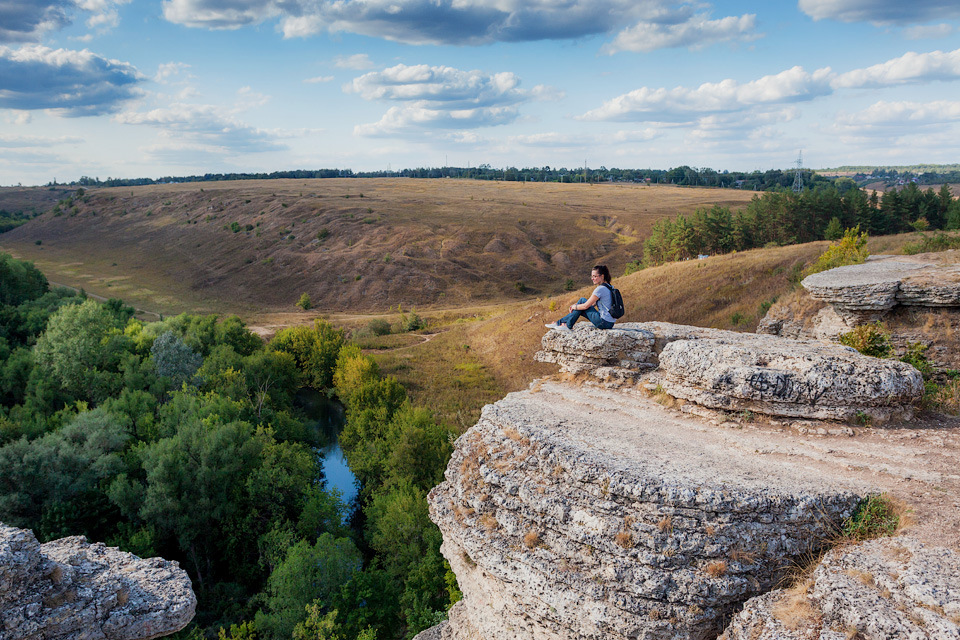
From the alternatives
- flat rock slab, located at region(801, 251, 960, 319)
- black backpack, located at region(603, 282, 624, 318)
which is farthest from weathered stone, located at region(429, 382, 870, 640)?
flat rock slab, located at region(801, 251, 960, 319)

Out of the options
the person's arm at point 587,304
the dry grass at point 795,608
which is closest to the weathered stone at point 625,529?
the dry grass at point 795,608

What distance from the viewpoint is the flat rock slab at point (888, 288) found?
2000cm

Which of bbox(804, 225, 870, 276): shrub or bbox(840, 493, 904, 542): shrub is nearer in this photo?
bbox(840, 493, 904, 542): shrub

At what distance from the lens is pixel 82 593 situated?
11469 mm

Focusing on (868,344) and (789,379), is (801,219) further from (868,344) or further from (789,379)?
(789,379)

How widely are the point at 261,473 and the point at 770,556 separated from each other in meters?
22.7

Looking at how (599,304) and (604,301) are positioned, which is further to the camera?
(599,304)

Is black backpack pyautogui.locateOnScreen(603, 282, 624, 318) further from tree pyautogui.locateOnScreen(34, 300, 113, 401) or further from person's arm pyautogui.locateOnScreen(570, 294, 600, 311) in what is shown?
tree pyautogui.locateOnScreen(34, 300, 113, 401)

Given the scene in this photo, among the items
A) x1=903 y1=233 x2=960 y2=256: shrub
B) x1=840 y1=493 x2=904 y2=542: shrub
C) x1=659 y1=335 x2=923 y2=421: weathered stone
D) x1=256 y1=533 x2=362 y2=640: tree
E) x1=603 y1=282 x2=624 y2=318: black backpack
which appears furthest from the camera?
x1=903 y1=233 x2=960 y2=256: shrub

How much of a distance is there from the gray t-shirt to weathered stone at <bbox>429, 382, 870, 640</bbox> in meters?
3.92

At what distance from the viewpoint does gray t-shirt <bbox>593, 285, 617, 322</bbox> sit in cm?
1307

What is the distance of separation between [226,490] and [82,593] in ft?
45.5

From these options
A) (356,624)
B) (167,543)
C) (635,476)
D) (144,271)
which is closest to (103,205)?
(144,271)

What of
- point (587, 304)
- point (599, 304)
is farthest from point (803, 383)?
point (587, 304)
